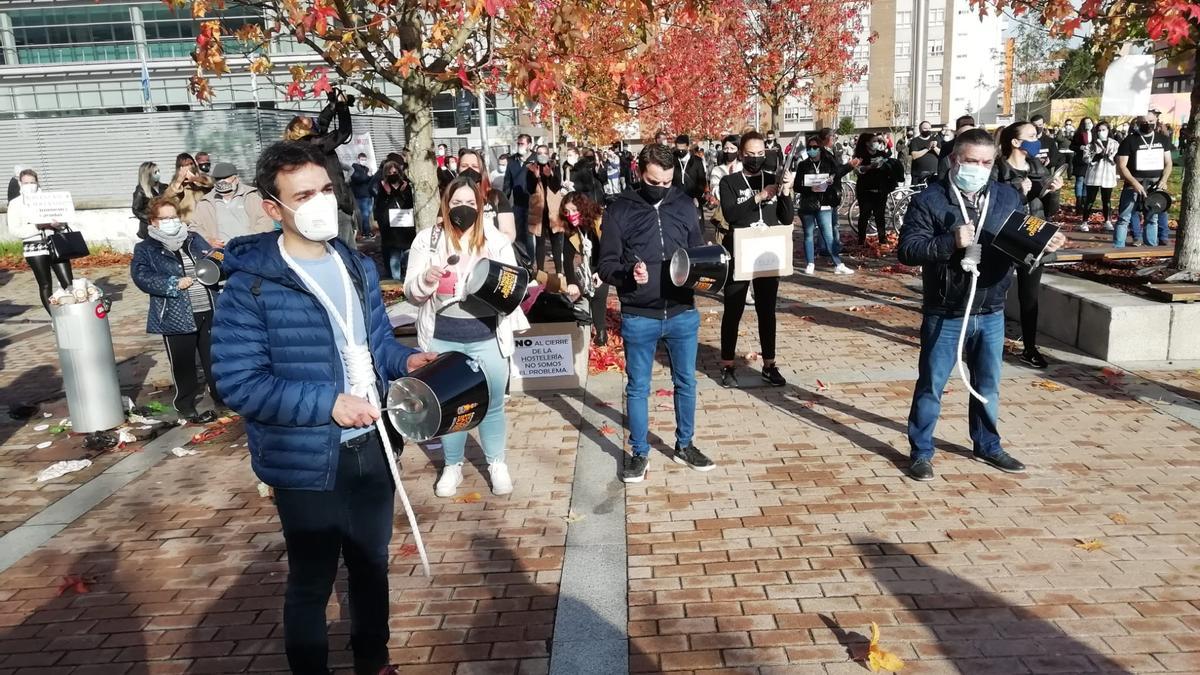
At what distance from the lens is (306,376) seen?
2.88 meters

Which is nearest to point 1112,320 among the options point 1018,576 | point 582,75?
point 1018,576

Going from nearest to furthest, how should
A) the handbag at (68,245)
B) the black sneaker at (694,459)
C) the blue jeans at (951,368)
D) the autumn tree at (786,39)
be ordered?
1. the blue jeans at (951,368)
2. the black sneaker at (694,459)
3. the handbag at (68,245)
4. the autumn tree at (786,39)

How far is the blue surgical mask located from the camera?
16.0 ft

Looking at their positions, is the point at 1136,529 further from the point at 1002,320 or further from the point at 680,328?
the point at 680,328

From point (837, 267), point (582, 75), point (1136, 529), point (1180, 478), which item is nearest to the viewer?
point (1136, 529)

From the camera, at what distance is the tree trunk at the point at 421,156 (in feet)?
28.7

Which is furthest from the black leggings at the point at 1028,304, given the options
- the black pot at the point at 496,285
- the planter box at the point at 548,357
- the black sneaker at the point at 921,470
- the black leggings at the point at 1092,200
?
the black leggings at the point at 1092,200

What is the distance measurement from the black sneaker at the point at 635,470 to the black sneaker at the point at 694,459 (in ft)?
0.89

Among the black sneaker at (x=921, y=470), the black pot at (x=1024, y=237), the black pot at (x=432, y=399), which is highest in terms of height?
the black pot at (x=1024, y=237)

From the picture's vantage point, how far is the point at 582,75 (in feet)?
29.4

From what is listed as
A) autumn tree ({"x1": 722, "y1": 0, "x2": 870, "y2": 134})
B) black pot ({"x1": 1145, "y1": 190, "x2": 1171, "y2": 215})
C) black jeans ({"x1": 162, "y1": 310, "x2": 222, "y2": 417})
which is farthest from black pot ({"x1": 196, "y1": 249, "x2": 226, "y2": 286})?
autumn tree ({"x1": 722, "y1": 0, "x2": 870, "y2": 134})

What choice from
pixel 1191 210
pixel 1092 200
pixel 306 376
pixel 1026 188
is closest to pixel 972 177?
pixel 1026 188

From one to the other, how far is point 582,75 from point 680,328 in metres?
4.52

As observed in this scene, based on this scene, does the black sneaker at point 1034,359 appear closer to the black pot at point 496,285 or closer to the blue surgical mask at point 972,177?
the blue surgical mask at point 972,177
